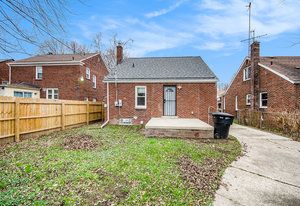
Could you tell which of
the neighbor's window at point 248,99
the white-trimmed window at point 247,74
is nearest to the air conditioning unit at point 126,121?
the neighbor's window at point 248,99

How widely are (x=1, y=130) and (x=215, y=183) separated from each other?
7914 mm

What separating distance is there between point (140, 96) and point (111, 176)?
34.5ft

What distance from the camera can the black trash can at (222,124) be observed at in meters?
9.89

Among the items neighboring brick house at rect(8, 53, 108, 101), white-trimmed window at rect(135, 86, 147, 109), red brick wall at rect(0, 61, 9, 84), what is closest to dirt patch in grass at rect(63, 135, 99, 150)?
white-trimmed window at rect(135, 86, 147, 109)

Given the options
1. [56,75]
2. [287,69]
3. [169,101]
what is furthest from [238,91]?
[56,75]

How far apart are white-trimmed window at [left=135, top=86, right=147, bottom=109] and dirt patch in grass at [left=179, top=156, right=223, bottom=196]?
28.8ft

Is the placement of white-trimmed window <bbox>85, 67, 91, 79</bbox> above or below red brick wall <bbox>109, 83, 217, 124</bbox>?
above

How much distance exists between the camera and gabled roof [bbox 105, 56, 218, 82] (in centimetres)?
1441

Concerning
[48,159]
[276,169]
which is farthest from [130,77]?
[276,169]

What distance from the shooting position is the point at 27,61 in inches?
867

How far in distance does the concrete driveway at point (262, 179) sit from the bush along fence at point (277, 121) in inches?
166

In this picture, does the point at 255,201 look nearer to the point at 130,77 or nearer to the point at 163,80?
the point at 163,80

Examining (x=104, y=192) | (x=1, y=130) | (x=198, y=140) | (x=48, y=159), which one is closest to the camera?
(x=104, y=192)

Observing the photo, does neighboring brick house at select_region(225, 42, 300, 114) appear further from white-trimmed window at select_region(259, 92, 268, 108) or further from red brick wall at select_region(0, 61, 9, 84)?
red brick wall at select_region(0, 61, 9, 84)
